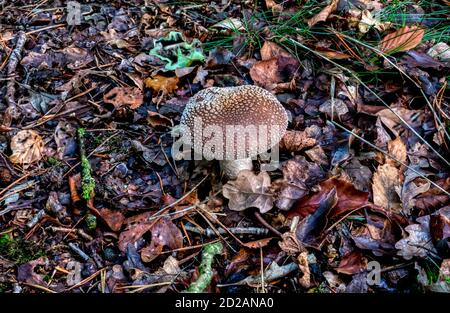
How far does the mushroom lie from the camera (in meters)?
2.21

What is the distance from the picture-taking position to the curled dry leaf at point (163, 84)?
128 inches

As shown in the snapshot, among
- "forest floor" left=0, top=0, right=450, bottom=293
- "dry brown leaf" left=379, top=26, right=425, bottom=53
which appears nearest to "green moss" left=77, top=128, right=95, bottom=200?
"forest floor" left=0, top=0, right=450, bottom=293

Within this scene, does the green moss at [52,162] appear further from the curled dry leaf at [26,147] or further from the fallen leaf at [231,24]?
the fallen leaf at [231,24]

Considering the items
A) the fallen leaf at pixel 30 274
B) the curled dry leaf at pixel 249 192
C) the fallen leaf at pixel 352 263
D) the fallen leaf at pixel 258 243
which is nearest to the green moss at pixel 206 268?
the fallen leaf at pixel 258 243

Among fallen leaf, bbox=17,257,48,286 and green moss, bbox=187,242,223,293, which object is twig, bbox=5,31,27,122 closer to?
fallen leaf, bbox=17,257,48,286

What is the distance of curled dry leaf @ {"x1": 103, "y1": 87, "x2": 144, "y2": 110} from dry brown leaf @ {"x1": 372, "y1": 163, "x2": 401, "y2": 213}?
1.98 m

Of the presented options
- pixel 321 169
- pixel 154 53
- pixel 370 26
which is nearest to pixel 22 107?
pixel 154 53

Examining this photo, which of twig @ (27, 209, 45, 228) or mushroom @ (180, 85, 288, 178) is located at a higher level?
mushroom @ (180, 85, 288, 178)

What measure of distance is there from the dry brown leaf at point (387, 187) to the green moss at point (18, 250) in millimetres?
2131

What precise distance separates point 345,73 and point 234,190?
1522 millimetres

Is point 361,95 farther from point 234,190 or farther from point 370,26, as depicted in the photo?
point 234,190

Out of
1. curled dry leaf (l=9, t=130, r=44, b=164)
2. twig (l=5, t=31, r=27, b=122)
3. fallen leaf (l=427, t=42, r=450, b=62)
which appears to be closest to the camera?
curled dry leaf (l=9, t=130, r=44, b=164)

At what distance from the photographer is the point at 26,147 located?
2.77 metres

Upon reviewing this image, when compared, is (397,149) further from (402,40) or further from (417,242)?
(402,40)
